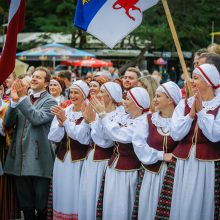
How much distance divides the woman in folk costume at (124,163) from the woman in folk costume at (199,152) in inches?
30.5

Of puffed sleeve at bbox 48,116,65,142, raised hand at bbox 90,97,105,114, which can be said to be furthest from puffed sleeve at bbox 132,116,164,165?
puffed sleeve at bbox 48,116,65,142

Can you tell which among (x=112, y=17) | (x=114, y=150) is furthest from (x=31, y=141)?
(x=112, y=17)

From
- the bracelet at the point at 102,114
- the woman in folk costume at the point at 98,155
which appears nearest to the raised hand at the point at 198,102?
the bracelet at the point at 102,114

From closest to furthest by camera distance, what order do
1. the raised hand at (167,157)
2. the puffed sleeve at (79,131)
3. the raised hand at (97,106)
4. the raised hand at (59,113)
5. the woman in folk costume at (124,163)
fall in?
1. the raised hand at (167,157)
2. the woman in folk costume at (124,163)
3. the raised hand at (97,106)
4. the puffed sleeve at (79,131)
5. the raised hand at (59,113)

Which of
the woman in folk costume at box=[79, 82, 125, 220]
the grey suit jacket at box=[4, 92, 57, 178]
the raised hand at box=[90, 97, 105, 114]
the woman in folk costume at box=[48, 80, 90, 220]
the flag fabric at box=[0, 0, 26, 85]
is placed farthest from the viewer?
the grey suit jacket at box=[4, 92, 57, 178]

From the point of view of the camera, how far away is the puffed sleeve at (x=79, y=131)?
23.5 ft

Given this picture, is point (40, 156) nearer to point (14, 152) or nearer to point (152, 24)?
point (14, 152)

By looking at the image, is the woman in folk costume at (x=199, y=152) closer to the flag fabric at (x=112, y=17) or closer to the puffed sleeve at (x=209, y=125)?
the puffed sleeve at (x=209, y=125)

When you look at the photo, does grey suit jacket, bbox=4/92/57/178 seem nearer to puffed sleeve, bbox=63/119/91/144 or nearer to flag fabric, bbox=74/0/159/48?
puffed sleeve, bbox=63/119/91/144

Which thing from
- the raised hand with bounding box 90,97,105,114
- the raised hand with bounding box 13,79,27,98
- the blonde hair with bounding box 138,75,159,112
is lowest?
the raised hand with bounding box 90,97,105,114

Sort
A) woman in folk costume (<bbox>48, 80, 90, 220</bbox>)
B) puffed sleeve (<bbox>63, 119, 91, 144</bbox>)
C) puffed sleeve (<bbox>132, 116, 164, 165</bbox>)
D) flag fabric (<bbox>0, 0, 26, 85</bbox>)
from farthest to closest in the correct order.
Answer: woman in folk costume (<bbox>48, 80, 90, 220</bbox>) < puffed sleeve (<bbox>63, 119, 91, 144</bbox>) < flag fabric (<bbox>0, 0, 26, 85</bbox>) < puffed sleeve (<bbox>132, 116, 164, 165</bbox>)

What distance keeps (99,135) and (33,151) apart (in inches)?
50.3

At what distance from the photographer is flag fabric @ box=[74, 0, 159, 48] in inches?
268

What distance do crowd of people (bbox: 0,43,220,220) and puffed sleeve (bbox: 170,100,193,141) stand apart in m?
0.01
